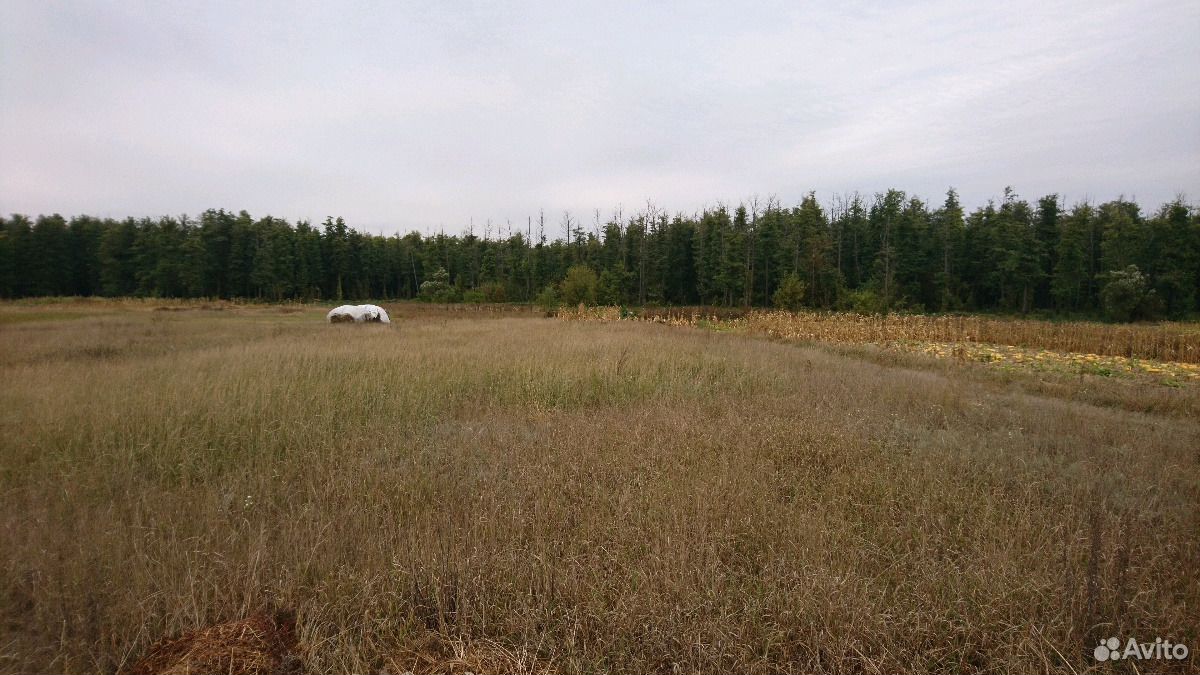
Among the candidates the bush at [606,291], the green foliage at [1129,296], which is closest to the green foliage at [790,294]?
the bush at [606,291]

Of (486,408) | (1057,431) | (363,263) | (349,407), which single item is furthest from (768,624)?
(363,263)

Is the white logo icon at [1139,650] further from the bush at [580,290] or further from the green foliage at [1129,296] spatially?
the green foliage at [1129,296]

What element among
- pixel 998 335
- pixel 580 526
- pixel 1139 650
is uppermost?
pixel 998 335

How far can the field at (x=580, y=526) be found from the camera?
2580 mm

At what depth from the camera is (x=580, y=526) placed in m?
3.62

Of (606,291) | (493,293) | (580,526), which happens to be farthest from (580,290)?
(580,526)

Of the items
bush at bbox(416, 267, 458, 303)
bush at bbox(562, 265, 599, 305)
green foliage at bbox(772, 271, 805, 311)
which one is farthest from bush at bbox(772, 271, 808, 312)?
bush at bbox(416, 267, 458, 303)

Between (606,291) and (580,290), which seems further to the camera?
(606,291)

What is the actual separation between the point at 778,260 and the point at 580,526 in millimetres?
53453

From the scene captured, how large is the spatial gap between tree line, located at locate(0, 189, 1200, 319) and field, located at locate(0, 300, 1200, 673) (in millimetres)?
29997

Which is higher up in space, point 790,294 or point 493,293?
point 493,293

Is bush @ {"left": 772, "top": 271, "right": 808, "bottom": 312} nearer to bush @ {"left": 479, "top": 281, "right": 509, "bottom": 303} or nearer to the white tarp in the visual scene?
bush @ {"left": 479, "top": 281, "right": 509, "bottom": 303}

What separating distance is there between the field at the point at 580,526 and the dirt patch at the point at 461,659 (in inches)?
0.6

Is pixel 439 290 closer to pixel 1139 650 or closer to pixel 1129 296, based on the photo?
pixel 1139 650
